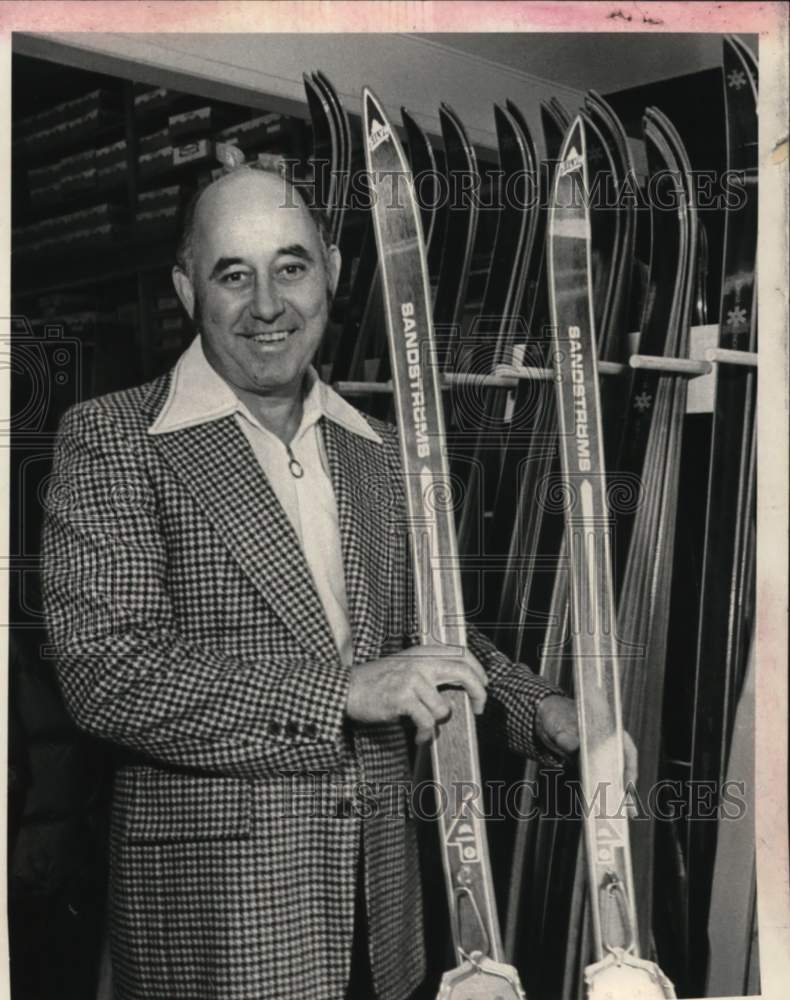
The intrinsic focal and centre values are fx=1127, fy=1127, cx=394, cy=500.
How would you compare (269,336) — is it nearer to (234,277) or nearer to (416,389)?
(234,277)

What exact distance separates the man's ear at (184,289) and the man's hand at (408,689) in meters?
0.54

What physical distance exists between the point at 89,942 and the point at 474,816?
0.57 metres

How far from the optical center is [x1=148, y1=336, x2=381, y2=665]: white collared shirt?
60.0 inches

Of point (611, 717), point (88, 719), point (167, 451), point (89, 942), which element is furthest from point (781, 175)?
point (89, 942)

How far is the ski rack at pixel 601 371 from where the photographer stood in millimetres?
1624

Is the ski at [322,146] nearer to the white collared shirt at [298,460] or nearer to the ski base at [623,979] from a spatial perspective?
the white collared shirt at [298,460]

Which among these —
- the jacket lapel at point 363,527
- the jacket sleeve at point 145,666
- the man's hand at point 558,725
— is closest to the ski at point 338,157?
the jacket lapel at point 363,527

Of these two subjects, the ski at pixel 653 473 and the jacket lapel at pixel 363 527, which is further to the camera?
the ski at pixel 653 473

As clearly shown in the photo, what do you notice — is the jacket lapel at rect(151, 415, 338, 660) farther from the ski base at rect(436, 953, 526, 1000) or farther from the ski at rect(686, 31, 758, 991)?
the ski at rect(686, 31, 758, 991)

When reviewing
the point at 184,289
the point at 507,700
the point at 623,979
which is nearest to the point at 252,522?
the point at 184,289

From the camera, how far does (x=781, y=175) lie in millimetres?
1729

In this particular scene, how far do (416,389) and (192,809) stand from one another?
650mm

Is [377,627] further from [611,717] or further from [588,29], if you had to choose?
[588,29]

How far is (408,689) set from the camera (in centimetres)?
147
